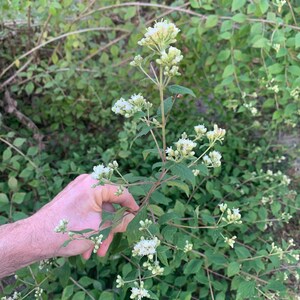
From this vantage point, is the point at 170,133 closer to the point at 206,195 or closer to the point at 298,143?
the point at 206,195

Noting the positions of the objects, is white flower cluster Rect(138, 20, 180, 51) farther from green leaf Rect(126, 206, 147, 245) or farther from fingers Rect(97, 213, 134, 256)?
fingers Rect(97, 213, 134, 256)

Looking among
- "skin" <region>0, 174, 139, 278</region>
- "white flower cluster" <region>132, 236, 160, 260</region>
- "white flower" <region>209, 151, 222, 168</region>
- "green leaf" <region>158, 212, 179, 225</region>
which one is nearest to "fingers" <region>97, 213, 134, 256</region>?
"skin" <region>0, 174, 139, 278</region>

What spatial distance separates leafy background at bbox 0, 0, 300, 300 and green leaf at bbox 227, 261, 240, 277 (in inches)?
1.9

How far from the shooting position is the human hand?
1.33 meters

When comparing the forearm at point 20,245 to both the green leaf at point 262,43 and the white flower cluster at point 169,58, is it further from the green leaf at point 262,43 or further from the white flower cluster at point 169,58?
the green leaf at point 262,43

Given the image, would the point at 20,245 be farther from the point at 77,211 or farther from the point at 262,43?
the point at 262,43

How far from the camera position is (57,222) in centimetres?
134

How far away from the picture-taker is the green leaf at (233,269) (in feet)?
4.95

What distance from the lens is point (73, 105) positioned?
8.61ft

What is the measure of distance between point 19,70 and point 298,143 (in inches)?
75.2

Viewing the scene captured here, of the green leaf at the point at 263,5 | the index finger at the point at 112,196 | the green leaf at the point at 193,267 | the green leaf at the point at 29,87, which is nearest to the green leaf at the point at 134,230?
the index finger at the point at 112,196

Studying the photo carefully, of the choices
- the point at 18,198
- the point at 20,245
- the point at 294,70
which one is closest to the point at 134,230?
the point at 20,245

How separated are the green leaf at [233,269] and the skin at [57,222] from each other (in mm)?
460

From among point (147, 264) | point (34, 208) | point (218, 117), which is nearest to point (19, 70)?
point (34, 208)
